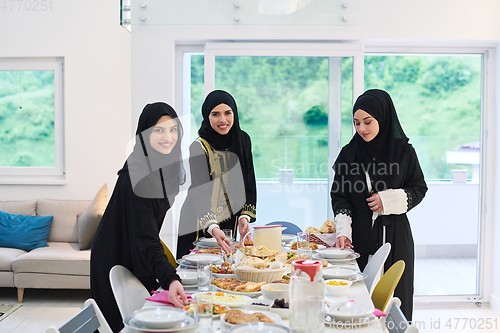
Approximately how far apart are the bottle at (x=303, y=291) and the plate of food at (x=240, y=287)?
31 cm

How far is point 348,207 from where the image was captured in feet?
8.02

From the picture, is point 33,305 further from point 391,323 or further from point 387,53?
point 387,53

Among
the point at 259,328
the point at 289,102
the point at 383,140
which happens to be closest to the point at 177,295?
the point at 259,328

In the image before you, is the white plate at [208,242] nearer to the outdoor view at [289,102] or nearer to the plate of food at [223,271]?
the plate of food at [223,271]

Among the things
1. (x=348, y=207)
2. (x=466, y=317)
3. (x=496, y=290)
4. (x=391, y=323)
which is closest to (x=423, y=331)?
(x=466, y=317)

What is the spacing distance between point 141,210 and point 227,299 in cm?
49

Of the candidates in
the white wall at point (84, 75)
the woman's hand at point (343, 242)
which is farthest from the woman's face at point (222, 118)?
the white wall at point (84, 75)

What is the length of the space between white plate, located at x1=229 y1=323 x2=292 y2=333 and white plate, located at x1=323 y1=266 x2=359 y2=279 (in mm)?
594

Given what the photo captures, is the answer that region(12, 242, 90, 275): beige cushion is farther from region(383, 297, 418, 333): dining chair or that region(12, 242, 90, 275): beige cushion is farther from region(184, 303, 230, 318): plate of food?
region(383, 297, 418, 333): dining chair

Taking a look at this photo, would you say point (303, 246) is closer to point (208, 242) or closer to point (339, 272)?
point (339, 272)

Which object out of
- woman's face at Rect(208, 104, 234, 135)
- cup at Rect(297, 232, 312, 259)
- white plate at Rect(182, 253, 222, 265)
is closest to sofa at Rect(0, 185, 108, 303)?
woman's face at Rect(208, 104, 234, 135)

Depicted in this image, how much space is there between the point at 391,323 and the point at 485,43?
3.16 metres

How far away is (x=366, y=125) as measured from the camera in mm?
2412

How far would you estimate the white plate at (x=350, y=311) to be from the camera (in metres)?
1.29
